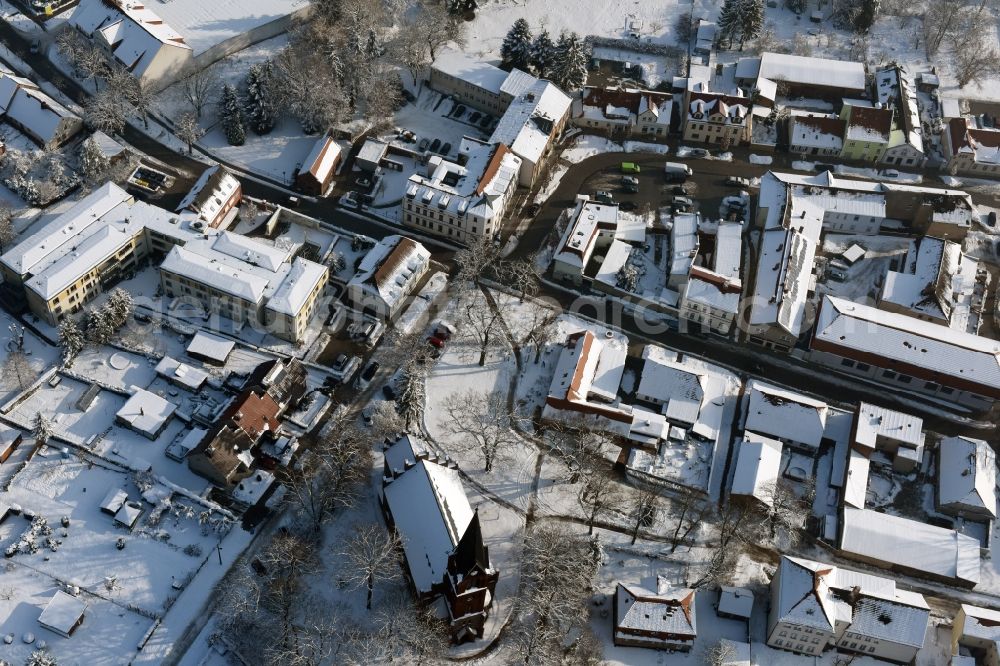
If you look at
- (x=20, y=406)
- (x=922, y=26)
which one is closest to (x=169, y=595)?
(x=20, y=406)

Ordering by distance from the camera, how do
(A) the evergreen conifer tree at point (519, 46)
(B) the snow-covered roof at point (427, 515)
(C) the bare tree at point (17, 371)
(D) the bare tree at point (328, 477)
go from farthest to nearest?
(A) the evergreen conifer tree at point (519, 46) → (C) the bare tree at point (17, 371) → (D) the bare tree at point (328, 477) → (B) the snow-covered roof at point (427, 515)

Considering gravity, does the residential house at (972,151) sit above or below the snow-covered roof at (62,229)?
above

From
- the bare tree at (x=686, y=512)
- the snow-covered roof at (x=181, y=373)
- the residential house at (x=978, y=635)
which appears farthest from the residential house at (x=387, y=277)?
the residential house at (x=978, y=635)

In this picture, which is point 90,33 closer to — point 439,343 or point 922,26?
point 439,343

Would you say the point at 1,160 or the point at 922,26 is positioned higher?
the point at 922,26

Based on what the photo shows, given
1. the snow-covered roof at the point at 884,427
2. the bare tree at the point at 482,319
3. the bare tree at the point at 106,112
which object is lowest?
the snow-covered roof at the point at 884,427

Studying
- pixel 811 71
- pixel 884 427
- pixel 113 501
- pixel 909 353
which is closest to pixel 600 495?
pixel 884 427

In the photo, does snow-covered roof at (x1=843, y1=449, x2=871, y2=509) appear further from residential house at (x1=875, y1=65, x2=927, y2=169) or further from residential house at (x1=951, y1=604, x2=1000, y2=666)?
residential house at (x1=875, y1=65, x2=927, y2=169)

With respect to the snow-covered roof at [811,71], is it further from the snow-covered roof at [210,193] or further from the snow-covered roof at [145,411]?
the snow-covered roof at [145,411]
